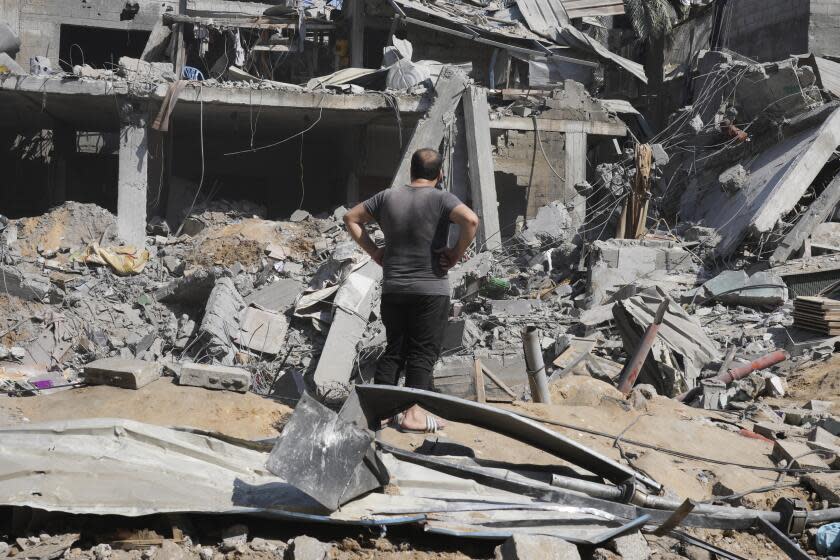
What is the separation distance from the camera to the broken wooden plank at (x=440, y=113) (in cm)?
1407

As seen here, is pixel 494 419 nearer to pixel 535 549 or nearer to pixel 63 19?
pixel 535 549

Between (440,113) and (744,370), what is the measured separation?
813cm

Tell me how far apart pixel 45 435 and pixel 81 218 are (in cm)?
1164

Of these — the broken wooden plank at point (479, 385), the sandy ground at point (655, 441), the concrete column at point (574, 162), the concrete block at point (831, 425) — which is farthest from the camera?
the concrete column at point (574, 162)

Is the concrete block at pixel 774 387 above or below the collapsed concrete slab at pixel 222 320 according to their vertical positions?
above

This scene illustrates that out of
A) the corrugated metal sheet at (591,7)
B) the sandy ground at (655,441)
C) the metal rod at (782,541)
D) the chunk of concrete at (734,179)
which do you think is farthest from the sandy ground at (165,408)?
the corrugated metal sheet at (591,7)

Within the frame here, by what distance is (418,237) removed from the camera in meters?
4.29

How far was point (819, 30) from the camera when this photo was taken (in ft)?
56.4

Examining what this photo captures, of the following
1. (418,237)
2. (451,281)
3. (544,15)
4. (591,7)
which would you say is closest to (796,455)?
(418,237)

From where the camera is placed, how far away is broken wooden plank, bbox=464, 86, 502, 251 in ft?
46.7

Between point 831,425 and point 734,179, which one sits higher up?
point 734,179

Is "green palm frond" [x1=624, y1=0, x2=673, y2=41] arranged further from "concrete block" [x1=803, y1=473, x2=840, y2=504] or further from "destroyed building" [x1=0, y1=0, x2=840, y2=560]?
"concrete block" [x1=803, y1=473, x2=840, y2=504]

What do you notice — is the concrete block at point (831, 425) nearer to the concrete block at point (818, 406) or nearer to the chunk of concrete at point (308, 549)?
the concrete block at point (818, 406)

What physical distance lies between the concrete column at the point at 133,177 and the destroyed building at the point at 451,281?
0.06 meters
